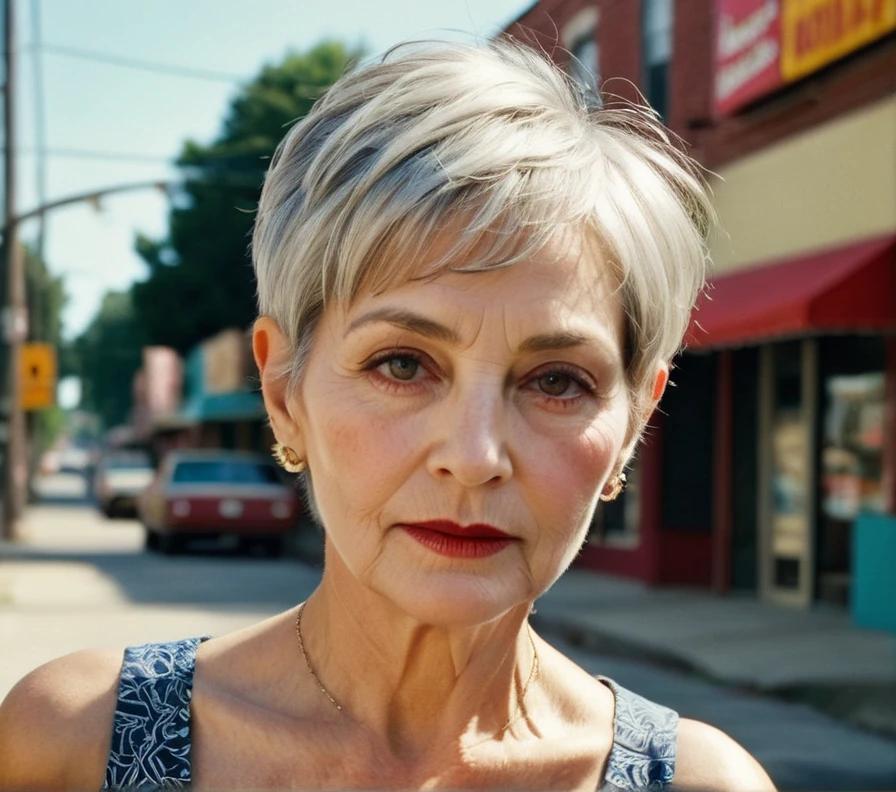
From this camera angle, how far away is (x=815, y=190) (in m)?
12.6

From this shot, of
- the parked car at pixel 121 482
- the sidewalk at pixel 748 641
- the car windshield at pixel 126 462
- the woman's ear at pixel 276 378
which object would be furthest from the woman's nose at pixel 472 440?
the car windshield at pixel 126 462

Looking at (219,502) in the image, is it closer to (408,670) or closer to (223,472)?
(223,472)

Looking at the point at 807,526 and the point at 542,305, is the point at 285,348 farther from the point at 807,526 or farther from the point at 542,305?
the point at 807,526

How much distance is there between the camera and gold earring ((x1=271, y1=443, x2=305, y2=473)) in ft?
4.86

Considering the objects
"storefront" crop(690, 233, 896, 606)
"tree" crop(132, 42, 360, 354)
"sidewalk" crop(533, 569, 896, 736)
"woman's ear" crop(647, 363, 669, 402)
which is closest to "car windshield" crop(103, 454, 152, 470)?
"sidewalk" crop(533, 569, 896, 736)

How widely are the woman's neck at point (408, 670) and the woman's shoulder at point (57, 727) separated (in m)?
0.21

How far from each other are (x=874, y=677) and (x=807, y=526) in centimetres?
454

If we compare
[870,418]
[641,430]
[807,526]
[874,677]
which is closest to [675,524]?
[807,526]

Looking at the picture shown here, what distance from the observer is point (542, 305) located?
131cm

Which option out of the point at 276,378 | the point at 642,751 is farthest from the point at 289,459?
the point at 642,751

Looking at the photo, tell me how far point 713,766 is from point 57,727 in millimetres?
624

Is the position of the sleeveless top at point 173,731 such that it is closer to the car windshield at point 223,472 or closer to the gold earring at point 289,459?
the gold earring at point 289,459

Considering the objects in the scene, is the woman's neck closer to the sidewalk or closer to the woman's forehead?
the woman's forehead

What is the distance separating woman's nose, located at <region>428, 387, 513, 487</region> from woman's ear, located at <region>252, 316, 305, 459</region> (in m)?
0.22
